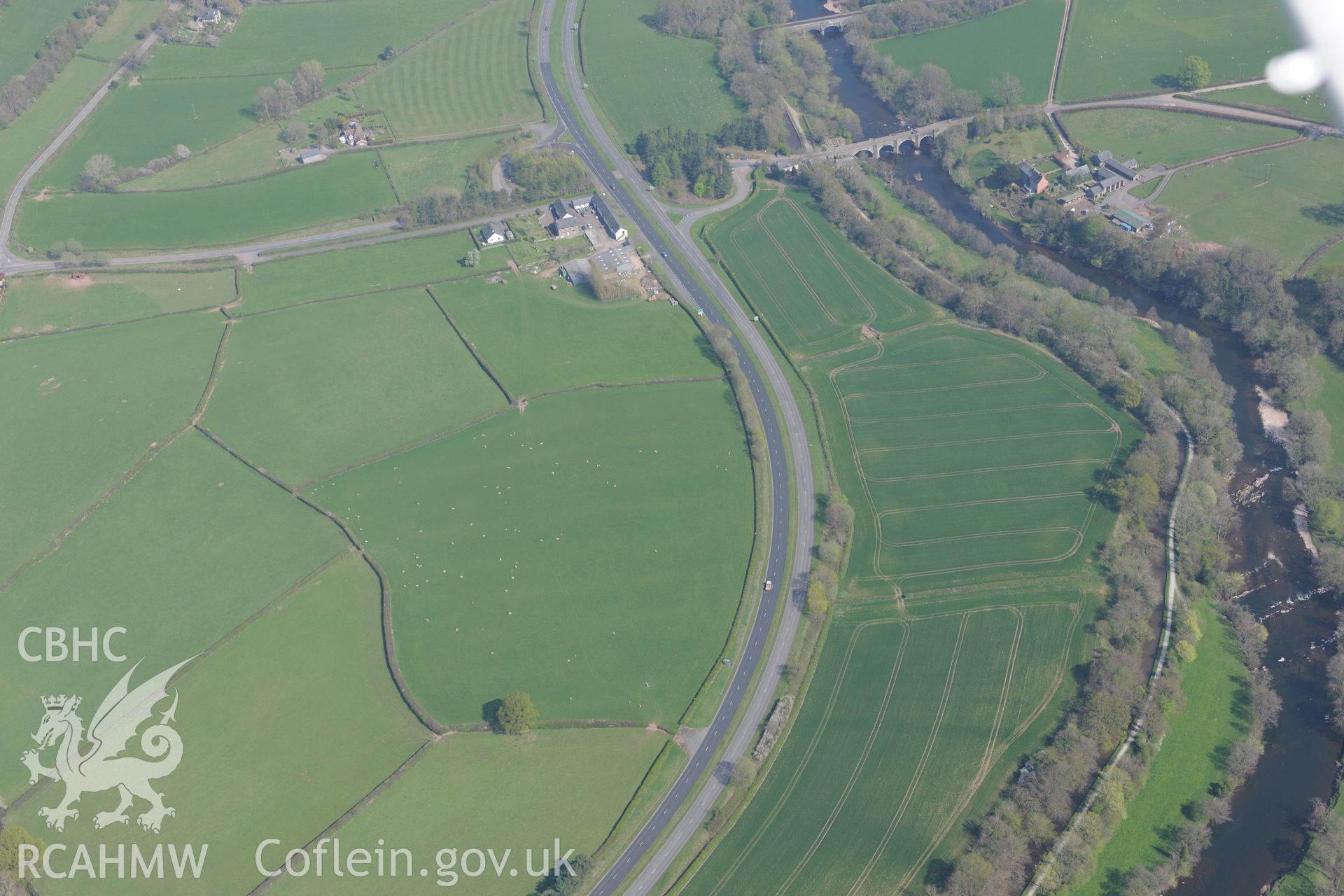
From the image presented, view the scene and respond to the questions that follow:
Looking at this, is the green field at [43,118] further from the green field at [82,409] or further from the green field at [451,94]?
the green field at [451,94]

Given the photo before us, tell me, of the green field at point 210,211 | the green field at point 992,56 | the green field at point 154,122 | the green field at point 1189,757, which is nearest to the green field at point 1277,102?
the green field at point 992,56

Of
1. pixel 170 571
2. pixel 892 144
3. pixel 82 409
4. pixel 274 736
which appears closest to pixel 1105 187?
pixel 892 144

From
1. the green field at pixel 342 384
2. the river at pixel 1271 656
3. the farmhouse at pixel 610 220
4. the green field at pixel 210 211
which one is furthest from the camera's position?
the green field at pixel 210 211

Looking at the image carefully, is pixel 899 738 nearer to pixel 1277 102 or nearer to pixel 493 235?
pixel 493 235

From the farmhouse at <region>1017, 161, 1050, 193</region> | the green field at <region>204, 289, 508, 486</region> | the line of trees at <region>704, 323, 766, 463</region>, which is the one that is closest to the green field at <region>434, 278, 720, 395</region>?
the line of trees at <region>704, 323, 766, 463</region>

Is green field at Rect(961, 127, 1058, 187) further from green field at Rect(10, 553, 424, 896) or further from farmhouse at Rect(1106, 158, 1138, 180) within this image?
green field at Rect(10, 553, 424, 896)
